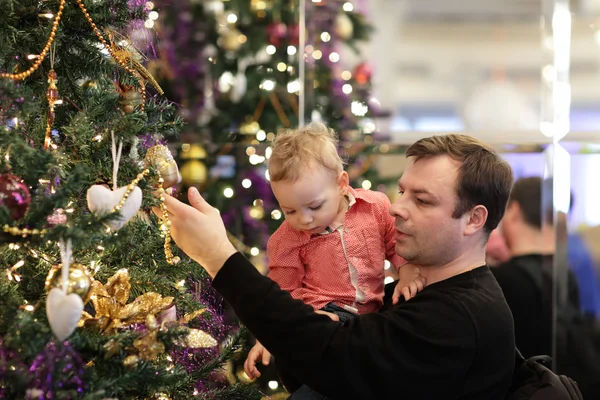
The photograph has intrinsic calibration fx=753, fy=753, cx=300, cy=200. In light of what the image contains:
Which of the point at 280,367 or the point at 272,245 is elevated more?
the point at 272,245

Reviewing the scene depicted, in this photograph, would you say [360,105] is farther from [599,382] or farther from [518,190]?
[599,382]

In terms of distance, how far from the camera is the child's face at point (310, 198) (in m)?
1.88

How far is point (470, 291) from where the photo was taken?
1747mm

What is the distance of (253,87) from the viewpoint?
3.76 m

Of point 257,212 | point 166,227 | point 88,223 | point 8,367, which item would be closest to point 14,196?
point 88,223

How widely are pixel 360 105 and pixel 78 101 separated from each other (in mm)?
2312

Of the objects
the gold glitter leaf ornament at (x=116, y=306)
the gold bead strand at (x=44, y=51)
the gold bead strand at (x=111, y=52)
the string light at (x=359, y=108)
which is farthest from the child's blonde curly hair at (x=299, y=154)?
the string light at (x=359, y=108)

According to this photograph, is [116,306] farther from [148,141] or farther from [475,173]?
[475,173]

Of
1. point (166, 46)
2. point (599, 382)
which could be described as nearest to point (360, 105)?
point (166, 46)

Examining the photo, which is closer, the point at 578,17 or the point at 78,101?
the point at 78,101

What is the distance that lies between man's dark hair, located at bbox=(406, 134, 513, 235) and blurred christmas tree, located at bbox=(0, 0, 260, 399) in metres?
0.63

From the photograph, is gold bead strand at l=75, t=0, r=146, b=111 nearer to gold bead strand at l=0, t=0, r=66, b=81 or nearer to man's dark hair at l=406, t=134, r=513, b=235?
gold bead strand at l=0, t=0, r=66, b=81

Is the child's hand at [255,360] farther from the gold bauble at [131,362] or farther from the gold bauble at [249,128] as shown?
the gold bauble at [249,128]

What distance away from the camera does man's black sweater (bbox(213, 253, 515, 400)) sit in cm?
162
